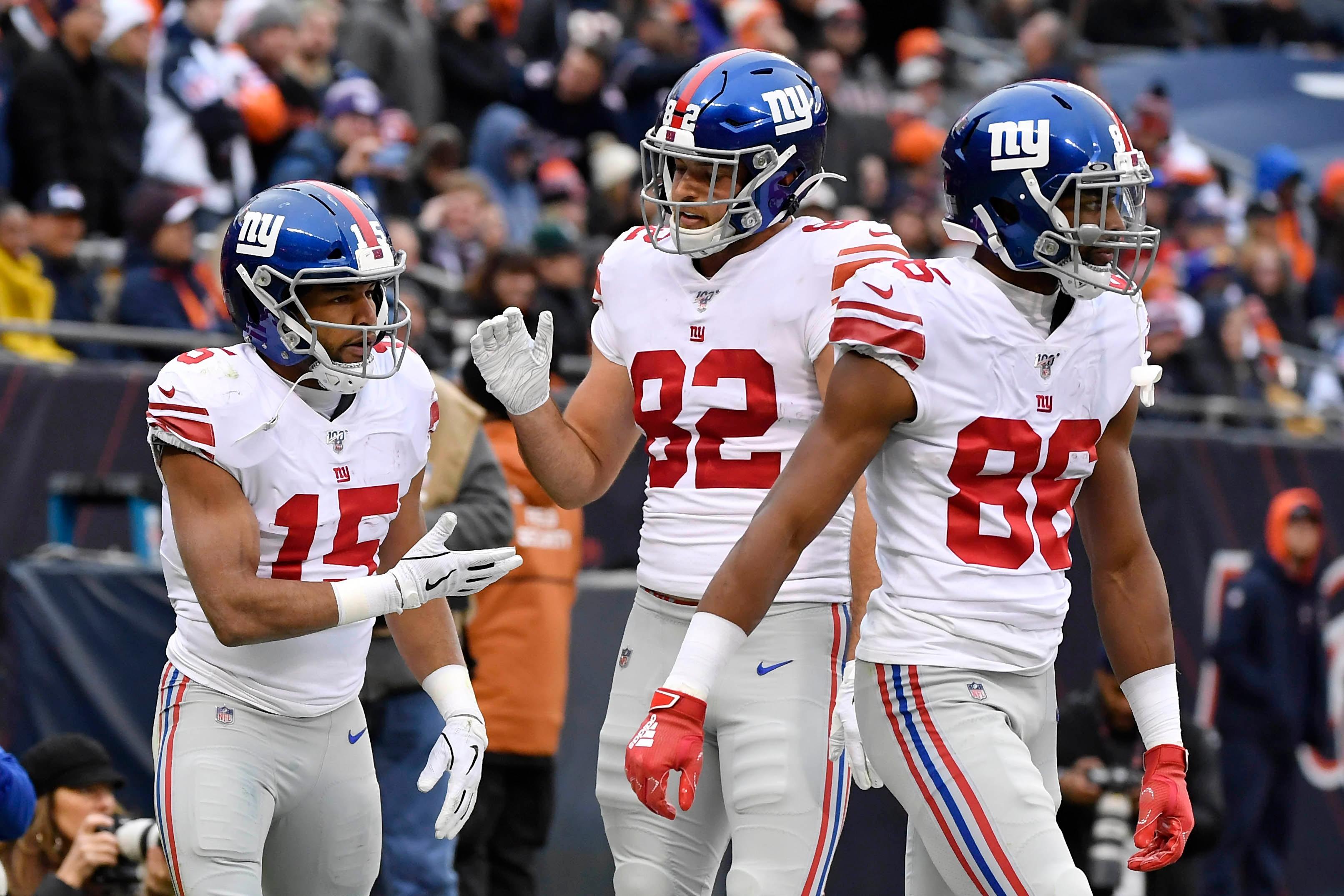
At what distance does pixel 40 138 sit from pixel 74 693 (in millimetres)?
3412

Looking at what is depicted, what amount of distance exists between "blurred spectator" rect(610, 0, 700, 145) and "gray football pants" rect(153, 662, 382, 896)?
786cm

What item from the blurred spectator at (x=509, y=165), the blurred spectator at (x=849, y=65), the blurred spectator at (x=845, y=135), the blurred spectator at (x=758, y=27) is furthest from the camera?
the blurred spectator at (x=849, y=65)

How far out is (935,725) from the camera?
10.5ft

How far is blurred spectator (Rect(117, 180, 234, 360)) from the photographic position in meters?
7.40

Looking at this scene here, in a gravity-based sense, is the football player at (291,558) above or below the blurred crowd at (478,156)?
below

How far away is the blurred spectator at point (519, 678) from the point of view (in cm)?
561

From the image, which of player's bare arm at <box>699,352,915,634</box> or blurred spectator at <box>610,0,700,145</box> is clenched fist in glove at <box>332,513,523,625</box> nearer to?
player's bare arm at <box>699,352,915,634</box>

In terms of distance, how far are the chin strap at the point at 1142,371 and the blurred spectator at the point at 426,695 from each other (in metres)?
2.21

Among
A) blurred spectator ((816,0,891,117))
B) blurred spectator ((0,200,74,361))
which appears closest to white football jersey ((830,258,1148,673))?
blurred spectator ((0,200,74,361))

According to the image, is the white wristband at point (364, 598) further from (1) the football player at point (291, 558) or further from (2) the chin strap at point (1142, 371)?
(2) the chin strap at point (1142, 371)

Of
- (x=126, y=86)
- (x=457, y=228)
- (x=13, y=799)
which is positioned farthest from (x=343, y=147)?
(x=13, y=799)

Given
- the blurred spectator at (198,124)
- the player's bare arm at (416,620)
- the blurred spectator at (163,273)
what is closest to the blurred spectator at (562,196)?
the blurred spectator at (198,124)

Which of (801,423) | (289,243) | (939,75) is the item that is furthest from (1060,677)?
(939,75)

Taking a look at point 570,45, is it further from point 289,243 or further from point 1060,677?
point 289,243
